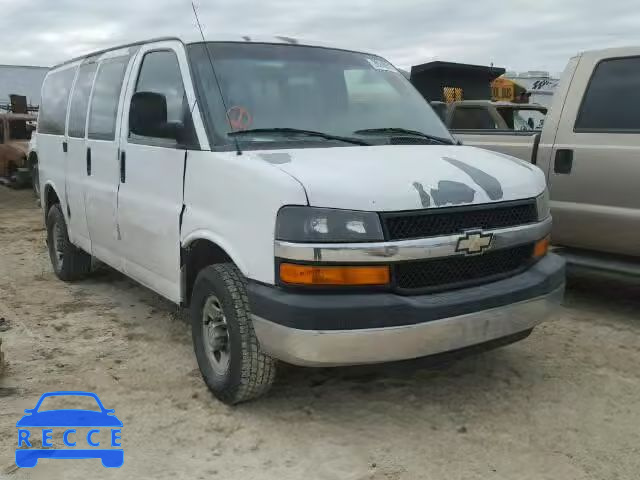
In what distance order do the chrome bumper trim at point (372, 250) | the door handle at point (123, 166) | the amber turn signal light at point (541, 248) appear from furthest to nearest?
1. the door handle at point (123, 166)
2. the amber turn signal light at point (541, 248)
3. the chrome bumper trim at point (372, 250)

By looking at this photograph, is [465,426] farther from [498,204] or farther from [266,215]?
[266,215]

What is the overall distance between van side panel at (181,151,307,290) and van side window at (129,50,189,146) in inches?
10.0

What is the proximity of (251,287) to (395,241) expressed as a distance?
714mm

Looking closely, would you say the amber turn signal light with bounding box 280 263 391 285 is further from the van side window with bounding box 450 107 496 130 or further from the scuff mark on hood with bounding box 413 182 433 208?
the van side window with bounding box 450 107 496 130

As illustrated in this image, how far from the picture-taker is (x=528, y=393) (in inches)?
147

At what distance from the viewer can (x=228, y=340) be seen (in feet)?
11.4

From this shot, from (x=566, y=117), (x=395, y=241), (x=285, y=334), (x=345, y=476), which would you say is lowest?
(x=345, y=476)

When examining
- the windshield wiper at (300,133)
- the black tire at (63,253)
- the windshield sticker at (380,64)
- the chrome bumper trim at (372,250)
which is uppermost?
the windshield sticker at (380,64)

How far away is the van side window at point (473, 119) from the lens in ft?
32.1

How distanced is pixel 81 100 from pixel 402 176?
3.47 metres

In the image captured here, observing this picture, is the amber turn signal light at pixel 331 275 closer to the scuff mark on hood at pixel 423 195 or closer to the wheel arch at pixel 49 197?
the scuff mark on hood at pixel 423 195

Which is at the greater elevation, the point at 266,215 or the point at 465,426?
the point at 266,215

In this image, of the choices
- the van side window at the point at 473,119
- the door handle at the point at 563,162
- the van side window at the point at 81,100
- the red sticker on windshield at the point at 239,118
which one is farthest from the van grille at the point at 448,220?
the van side window at the point at 473,119

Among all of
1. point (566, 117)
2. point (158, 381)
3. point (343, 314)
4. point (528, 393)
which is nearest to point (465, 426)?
point (528, 393)
